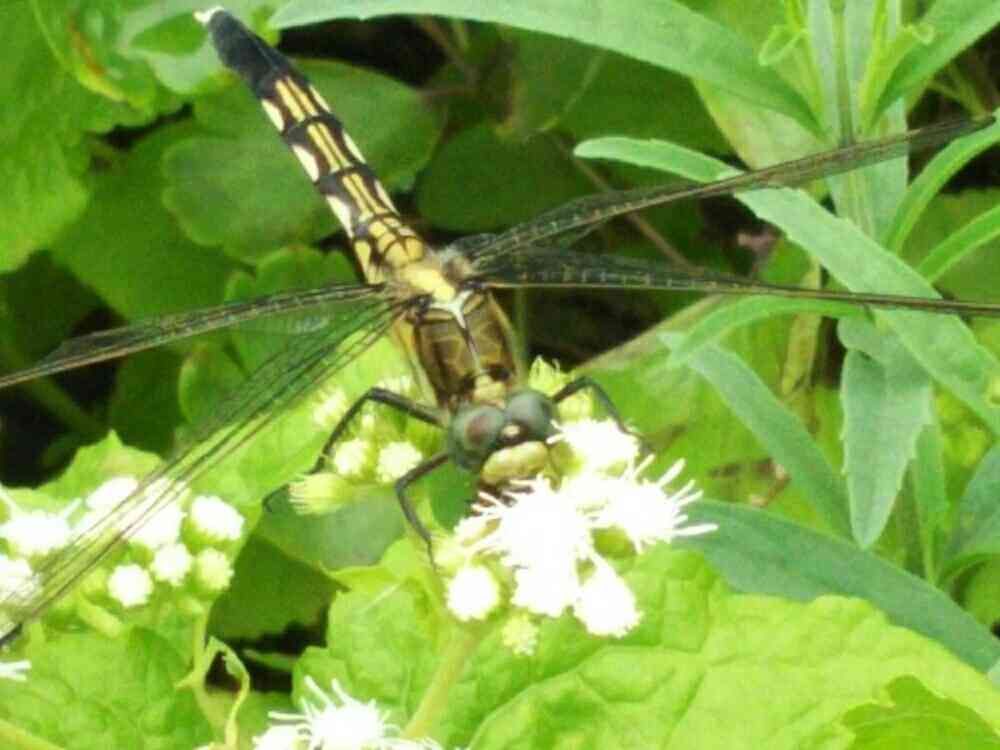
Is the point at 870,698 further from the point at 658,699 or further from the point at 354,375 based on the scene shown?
the point at 354,375

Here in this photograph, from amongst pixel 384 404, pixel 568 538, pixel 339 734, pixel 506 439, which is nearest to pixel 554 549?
pixel 568 538

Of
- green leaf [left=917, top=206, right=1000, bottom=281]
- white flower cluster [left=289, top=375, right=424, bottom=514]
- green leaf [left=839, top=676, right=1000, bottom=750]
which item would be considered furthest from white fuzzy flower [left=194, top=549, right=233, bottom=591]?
green leaf [left=917, top=206, right=1000, bottom=281]

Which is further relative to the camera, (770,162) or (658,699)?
(770,162)

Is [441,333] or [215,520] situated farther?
[441,333]

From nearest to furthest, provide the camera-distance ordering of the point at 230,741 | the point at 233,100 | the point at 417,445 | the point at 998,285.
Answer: the point at 230,741
the point at 417,445
the point at 998,285
the point at 233,100

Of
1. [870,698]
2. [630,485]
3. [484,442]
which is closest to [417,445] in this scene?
[484,442]

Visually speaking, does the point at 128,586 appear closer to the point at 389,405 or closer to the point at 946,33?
the point at 389,405

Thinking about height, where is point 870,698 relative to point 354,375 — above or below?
below
